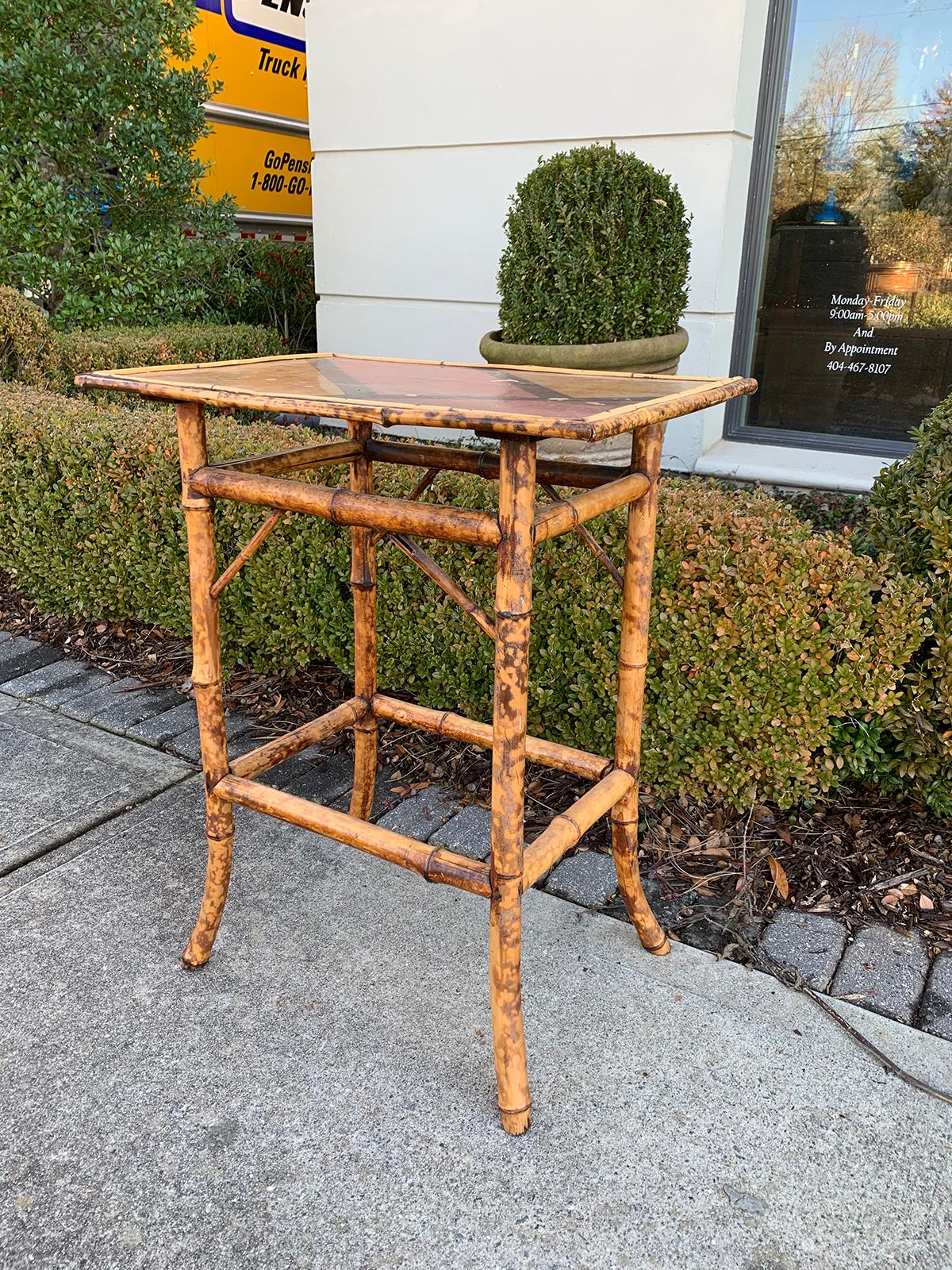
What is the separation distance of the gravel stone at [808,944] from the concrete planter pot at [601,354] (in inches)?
86.1

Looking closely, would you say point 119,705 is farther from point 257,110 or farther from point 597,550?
point 257,110

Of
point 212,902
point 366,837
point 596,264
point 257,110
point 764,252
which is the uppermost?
point 257,110

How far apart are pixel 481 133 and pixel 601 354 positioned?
2.57m

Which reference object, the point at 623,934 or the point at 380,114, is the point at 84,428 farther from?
the point at 380,114

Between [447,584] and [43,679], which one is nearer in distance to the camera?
[447,584]

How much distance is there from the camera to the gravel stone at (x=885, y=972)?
204 centimetres

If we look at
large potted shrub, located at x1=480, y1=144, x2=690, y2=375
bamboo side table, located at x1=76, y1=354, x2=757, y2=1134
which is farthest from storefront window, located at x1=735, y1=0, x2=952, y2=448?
bamboo side table, located at x1=76, y1=354, x2=757, y2=1134

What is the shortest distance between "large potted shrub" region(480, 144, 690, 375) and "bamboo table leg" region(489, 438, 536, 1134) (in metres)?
2.37

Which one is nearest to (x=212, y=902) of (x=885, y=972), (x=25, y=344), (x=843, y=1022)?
(x=843, y=1022)

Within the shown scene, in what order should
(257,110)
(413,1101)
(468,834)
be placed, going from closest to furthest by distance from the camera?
1. (413,1101)
2. (468,834)
3. (257,110)

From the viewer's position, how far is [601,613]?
2.55 metres

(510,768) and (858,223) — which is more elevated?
(858,223)

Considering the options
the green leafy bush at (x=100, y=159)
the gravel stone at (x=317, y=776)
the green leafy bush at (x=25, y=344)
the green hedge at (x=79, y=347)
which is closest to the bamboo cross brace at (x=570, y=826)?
the gravel stone at (x=317, y=776)

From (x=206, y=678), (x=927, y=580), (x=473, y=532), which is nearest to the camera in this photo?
(x=473, y=532)
